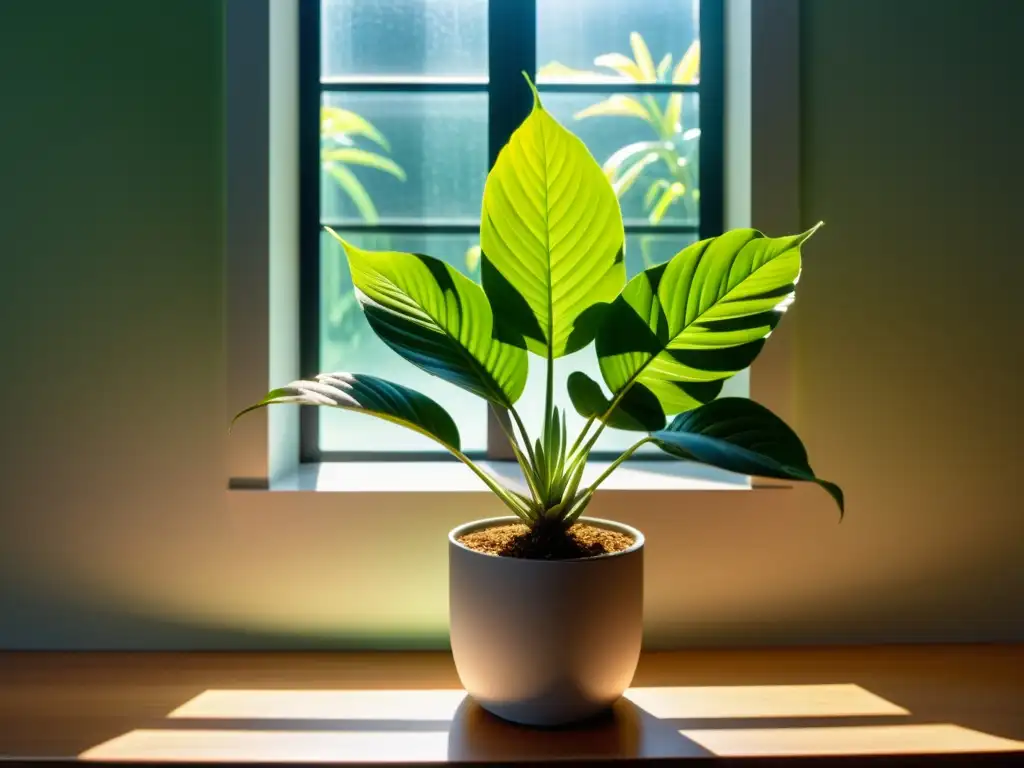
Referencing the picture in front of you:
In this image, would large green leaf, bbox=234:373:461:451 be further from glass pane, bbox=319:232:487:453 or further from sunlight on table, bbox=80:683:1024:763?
glass pane, bbox=319:232:487:453

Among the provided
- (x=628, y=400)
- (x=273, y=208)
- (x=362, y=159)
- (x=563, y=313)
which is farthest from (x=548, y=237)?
(x=362, y=159)

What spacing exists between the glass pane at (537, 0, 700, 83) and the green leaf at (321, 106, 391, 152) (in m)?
0.29

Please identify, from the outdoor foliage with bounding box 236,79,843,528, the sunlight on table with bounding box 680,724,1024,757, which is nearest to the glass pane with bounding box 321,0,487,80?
the outdoor foliage with bounding box 236,79,843,528

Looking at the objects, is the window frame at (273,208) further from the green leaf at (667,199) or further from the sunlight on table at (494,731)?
the sunlight on table at (494,731)

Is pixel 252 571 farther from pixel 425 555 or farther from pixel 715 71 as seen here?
A: pixel 715 71

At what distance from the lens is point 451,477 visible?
3.75ft

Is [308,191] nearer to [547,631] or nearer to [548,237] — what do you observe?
[548,237]

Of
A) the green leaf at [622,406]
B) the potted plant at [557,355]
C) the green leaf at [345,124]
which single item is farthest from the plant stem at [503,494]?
the green leaf at [345,124]

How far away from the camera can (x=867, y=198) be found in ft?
3.47

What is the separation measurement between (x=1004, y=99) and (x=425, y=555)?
1.04 metres

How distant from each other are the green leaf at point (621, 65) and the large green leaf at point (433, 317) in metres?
0.62

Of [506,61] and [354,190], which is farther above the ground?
[506,61]

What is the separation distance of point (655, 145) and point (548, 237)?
1.80 ft


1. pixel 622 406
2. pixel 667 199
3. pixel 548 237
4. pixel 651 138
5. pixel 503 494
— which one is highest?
pixel 651 138
